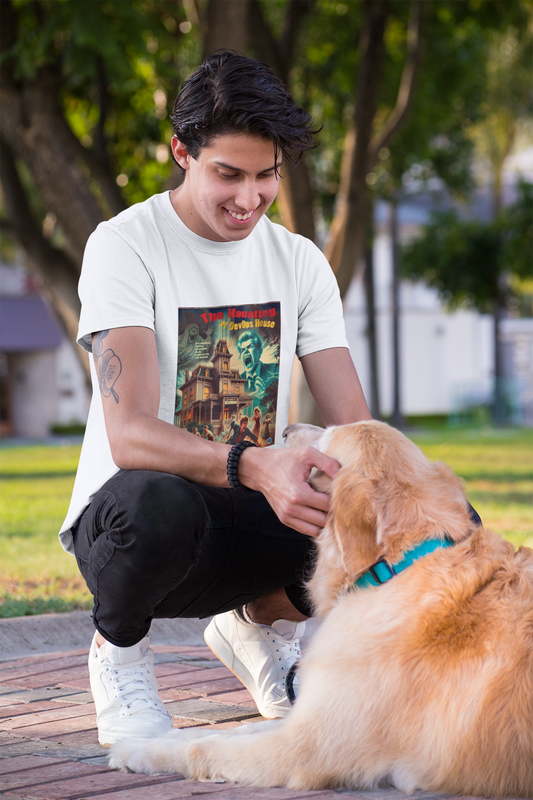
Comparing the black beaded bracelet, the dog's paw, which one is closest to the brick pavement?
the dog's paw

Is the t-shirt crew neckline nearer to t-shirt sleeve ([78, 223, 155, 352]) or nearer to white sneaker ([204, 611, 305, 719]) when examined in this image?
t-shirt sleeve ([78, 223, 155, 352])

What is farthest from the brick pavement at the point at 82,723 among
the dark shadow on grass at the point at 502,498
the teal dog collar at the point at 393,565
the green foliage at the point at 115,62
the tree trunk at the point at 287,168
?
the tree trunk at the point at 287,168

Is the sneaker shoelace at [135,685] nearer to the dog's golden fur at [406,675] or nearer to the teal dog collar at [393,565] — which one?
the dog's golden fur at [406,675]

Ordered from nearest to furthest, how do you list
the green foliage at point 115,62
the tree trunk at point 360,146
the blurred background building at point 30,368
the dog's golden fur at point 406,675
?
1. the dog's golden fur at point 406,675
2. the green foliage at point 115,62
3. the tree trunk at point 360,146
4. the blurred background building at point 30,368

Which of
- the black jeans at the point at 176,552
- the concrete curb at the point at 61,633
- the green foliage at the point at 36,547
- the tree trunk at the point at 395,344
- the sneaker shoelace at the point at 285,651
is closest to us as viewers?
the black jeans at the point at 176,552

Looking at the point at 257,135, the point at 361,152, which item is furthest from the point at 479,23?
the point at 257,135

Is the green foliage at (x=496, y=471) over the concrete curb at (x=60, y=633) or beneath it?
beneath

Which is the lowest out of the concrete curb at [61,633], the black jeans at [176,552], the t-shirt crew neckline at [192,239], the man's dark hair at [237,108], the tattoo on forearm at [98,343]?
the concrete curb at [61,633]

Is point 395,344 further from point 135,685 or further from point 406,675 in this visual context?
point 406,675

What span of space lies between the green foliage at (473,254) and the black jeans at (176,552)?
22.0 metres

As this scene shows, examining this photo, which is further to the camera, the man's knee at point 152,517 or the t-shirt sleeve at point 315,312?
the t-shirt sleeve at point 315,312

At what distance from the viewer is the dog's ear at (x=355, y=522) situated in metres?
2.37

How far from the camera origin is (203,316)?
3.09 m

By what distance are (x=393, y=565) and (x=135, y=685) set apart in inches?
38.5
